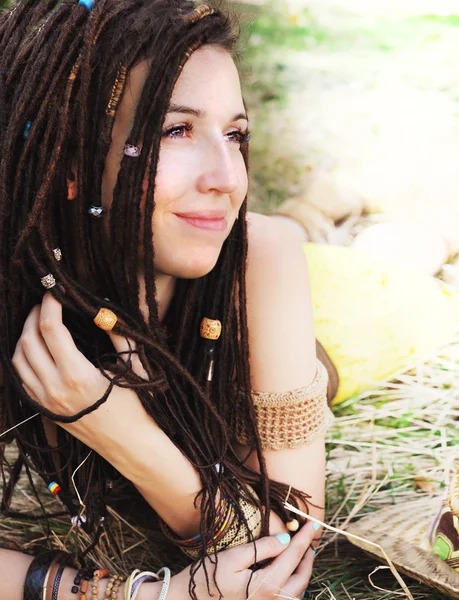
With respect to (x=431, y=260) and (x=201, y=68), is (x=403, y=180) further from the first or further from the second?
(x=201, y=68)

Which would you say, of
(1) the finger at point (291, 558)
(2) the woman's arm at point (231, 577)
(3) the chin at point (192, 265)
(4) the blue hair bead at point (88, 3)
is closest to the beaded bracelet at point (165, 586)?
(2) the woman's arm at point (231, 577)

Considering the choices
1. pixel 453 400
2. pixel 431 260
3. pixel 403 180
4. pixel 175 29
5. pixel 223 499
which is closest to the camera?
pixel 175 29

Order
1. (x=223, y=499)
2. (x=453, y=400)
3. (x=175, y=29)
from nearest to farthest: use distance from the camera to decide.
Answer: (x=175, y=29), (x=223, y=499), (x=453, y=400)

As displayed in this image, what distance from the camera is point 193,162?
180 centimetres

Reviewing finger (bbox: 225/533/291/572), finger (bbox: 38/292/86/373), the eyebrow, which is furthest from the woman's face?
finger (bbox: 225/533/291/572)

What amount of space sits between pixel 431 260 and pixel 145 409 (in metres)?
1.94

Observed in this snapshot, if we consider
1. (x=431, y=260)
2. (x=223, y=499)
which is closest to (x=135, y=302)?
(x=223, y=499)

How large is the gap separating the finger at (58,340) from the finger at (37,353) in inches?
1.0

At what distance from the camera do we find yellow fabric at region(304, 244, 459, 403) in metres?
3.10

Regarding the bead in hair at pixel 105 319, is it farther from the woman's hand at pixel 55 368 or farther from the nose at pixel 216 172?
the nose at pixel 216 172

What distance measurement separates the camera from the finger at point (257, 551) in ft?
6.63

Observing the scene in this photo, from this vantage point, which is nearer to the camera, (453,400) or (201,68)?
(201,68)

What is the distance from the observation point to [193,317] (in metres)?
2.18

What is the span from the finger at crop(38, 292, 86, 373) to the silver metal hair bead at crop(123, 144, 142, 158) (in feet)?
1.40
